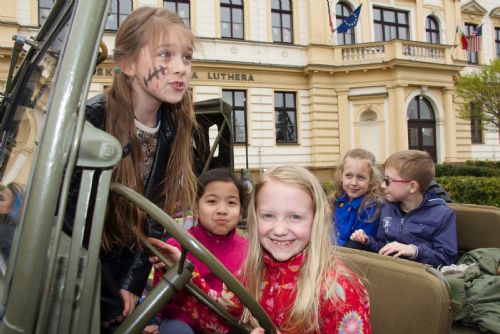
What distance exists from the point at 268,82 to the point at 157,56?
627 inches

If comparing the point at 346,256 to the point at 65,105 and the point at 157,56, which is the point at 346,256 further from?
the point at 65,105

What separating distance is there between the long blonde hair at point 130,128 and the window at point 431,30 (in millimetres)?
21361

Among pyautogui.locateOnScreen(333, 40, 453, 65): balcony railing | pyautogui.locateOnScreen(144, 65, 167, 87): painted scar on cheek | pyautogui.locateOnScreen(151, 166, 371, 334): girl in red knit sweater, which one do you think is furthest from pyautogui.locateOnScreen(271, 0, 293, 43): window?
pyautogui.locateOnScreen(151, 166, 371, 334): girl in red knit sweater

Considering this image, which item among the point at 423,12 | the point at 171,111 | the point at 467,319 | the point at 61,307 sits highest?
the point at 423,12

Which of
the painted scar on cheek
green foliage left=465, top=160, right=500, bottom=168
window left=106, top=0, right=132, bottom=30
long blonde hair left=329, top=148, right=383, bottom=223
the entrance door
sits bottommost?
long blonde hair left=329, top=148, right=383, bottom=223

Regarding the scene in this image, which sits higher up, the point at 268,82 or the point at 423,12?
the point at 423,12

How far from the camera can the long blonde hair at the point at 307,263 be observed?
4.85 ft

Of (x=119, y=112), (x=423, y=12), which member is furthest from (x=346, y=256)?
(x=423, y=12)

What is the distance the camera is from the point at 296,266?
1.58 m

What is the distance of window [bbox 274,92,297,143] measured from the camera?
1745 centimetres

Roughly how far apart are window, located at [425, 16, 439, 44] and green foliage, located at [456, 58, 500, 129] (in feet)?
14.4

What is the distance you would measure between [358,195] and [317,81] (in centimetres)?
1470

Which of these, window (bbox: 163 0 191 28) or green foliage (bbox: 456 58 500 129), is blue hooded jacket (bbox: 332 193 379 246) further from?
green foliage (bbox: 456 58 500 129)

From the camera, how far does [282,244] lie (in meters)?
1.58
